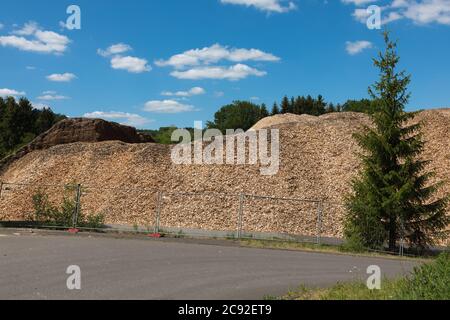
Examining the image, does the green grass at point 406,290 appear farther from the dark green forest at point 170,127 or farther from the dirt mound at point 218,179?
the dark green forest at point 170,127

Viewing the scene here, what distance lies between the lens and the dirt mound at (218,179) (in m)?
21.7

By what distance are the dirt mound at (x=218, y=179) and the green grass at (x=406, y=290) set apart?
11.9m

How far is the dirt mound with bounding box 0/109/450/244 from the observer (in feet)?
71.2

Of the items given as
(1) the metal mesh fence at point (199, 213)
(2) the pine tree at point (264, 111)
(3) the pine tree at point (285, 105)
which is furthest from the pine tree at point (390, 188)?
(2) the pine tree at point (264, 111)

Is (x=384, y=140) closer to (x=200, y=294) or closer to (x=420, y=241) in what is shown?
(x=420, y=241)

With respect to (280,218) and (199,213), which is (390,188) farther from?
(199,213)

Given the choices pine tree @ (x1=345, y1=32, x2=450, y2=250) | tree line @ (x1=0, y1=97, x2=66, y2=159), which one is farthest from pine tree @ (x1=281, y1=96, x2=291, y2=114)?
pine tree @ (x1=345, y1=32, x2=450, y2=250)

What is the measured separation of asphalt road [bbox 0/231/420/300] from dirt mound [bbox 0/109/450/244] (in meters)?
5.43

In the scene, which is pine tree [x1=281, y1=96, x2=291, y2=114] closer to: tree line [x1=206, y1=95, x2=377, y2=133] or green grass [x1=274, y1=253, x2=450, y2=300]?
tree line [x1=206, y1=95, x2=377, y2=133]

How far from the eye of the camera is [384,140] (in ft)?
54.2

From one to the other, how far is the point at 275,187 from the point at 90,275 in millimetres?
15071

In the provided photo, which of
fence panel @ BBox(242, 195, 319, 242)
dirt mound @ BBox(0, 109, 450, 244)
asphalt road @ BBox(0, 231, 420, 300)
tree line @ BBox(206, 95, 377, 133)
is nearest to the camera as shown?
asphalt road @ BBox(0, 231, 420, 300)

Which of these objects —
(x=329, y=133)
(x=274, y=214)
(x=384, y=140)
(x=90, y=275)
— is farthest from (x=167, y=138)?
(x=90, y=275)

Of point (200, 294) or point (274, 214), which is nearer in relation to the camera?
point (200, 294)
